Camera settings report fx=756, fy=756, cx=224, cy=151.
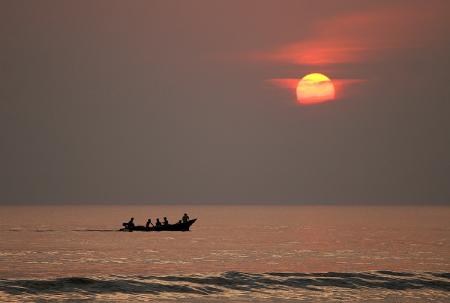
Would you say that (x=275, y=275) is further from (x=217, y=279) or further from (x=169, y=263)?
(x=169, y=263)

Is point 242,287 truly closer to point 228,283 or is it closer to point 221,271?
point 228,283

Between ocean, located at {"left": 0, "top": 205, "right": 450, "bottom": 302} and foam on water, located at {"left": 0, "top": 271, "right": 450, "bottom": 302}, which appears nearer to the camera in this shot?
foam on water, located at {"left": 0, "top": 271, "right": 450, "bottom": 302}

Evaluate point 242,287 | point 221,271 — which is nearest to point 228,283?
point 242,287

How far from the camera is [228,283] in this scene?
57.2 m

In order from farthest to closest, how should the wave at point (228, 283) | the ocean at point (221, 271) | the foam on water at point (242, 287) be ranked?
the wave at point (228, 283)
the ocean at point (221, 271)
the foam on water at point (242, 287)

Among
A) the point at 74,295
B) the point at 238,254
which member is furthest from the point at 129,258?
the point at 74,295

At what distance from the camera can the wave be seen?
54031 millimetres

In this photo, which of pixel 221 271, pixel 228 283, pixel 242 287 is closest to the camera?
pixel 242 287

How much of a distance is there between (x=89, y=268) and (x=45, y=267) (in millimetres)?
4559

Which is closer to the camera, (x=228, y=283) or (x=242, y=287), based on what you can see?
(x=242, y=287)

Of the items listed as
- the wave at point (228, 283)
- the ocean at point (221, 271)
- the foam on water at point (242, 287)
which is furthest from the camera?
the wave at point (228, 283)

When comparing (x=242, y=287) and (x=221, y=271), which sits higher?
(x=221, y=271)

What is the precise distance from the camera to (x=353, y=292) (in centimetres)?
5409

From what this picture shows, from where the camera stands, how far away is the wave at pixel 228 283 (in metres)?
54.0
